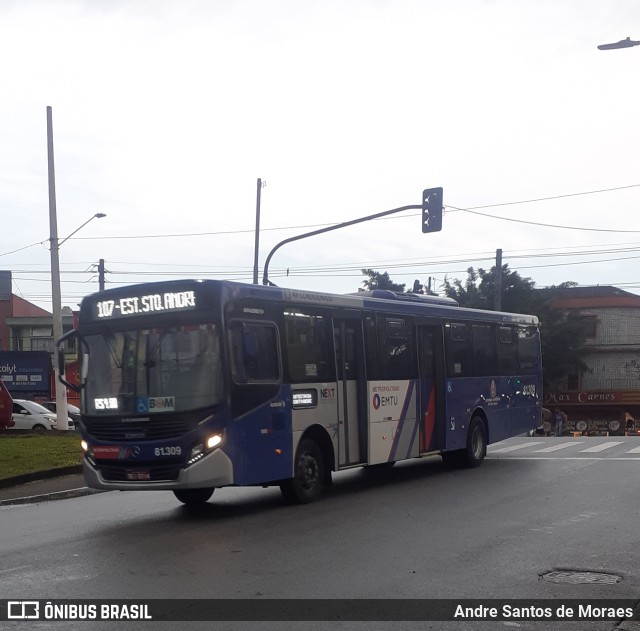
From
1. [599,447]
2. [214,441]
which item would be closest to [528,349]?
[599,447]

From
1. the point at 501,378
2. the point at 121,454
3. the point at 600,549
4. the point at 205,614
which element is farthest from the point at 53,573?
the point at 501,378

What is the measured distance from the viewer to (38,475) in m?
17.8

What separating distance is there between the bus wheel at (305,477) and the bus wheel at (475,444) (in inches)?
203

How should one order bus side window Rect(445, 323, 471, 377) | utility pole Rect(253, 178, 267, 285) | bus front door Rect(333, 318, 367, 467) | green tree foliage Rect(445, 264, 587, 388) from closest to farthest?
bus front door Rect(333, 318, 367, 467) → bus side window Rect(445, 323, 471, 377) → utility pole Rect(253, 178, 267, 285) → green tree foliage Rect(445, 264, 587, 388)

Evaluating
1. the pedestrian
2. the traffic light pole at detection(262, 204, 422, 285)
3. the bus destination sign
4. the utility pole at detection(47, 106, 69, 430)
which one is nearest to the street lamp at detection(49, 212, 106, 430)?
the utility pole at detection(47, 106, 69, 430)

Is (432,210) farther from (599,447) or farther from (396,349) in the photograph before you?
(396,349)

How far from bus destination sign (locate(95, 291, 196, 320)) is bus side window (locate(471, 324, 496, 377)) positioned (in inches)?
322

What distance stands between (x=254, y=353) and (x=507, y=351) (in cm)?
908

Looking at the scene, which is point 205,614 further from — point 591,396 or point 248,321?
point 591,396

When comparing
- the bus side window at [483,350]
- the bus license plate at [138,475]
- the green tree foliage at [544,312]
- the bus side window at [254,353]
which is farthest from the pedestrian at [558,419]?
the bus license plate at [138,475]

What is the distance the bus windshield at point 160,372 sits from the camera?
473 inches

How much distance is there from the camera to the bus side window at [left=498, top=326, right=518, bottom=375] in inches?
790

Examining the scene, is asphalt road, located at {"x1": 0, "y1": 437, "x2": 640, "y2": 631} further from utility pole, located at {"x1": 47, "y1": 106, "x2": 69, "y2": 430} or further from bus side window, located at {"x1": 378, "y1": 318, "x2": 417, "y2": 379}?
utility pole, located at {"x1": 47, "y1": 106, "x2": 69, "y2": 430}

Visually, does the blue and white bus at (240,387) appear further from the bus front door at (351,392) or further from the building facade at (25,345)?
the building facade at (25,345)
